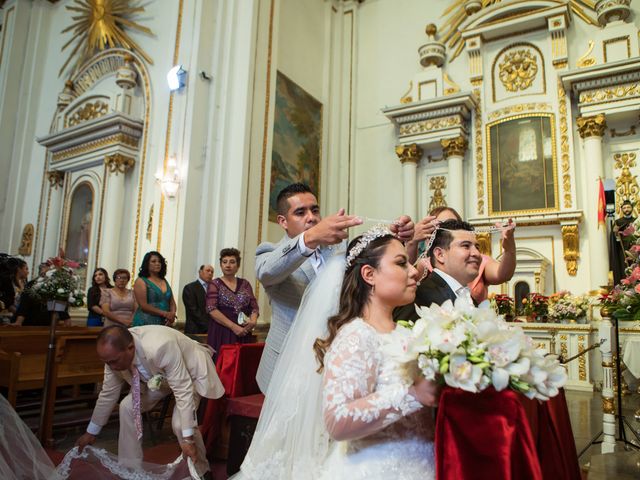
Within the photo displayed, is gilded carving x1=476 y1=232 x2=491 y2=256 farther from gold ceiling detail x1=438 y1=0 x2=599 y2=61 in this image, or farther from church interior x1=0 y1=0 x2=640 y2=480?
gold ceiling detail x1=438 y1=0 x2=599 y2=61

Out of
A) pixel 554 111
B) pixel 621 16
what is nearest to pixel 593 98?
pixel 554 111

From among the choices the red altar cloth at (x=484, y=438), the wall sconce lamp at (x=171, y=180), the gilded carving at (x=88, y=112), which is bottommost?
the red altar cloth at (x=484, y=438)

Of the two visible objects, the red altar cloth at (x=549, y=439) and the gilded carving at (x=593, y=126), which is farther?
the gilded carving at (x=593, y=126)

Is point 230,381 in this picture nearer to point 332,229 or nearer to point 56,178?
point 332,229

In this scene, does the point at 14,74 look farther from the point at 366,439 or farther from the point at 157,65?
the point at 366,439

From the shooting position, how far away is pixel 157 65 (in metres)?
9.49

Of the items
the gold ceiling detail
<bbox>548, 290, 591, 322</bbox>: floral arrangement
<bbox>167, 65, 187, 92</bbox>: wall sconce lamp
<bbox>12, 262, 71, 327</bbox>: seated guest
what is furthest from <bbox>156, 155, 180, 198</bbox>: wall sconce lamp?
<bbox>548, 290, 591, 322</bbox>: floral arrangement

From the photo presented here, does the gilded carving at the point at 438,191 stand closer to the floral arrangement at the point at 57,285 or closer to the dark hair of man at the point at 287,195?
the floral arrangement at the point at 57,285

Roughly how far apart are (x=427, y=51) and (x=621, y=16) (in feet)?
10.4

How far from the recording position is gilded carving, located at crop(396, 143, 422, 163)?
9738 mm

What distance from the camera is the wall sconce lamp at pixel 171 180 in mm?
8180

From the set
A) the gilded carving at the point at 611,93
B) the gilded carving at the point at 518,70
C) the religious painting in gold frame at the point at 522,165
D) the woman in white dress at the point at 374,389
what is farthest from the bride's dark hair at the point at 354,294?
the gilded carving at the point at 518,70

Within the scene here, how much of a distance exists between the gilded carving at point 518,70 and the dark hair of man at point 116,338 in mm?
8311

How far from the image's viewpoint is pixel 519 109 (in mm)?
9227
